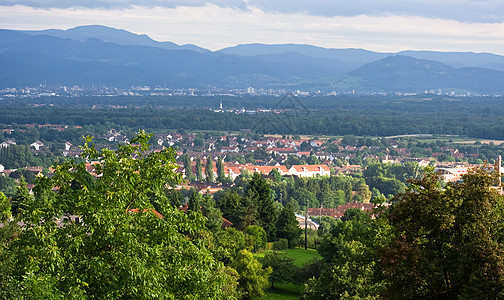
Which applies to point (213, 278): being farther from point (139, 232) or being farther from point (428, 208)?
point (428, 208)

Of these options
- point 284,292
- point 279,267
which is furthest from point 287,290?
point 279,267

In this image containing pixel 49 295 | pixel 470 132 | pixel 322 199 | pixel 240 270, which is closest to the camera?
Result: pixel 49 295

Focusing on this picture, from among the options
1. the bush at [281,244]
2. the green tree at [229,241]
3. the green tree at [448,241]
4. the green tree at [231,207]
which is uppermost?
the green tree at [448,241]

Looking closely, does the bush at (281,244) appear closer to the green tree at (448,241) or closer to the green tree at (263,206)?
the green tree at (263,206)

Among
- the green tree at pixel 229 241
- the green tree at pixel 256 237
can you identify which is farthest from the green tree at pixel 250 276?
the green tree at pixel 256 237

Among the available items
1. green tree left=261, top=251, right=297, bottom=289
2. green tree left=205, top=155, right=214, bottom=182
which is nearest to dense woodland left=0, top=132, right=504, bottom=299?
green tree left=261, top=251, right=297, bottom=289

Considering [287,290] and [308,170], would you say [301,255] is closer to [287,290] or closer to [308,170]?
[287,290]

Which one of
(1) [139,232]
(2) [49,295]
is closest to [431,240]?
(1) [139,232]
